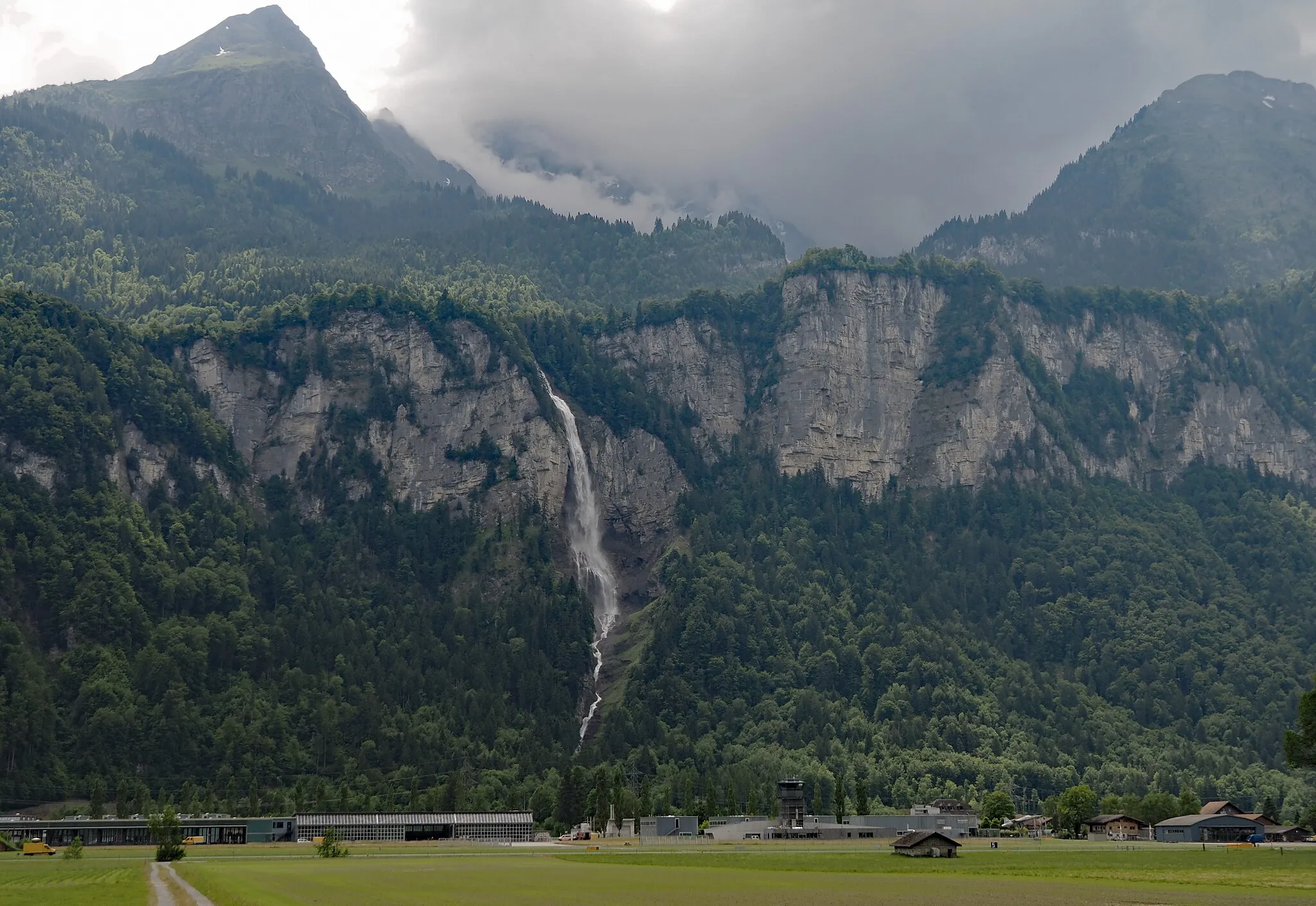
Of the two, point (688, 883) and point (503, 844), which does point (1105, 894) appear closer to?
point (688, 883)

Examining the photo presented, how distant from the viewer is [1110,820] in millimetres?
192875

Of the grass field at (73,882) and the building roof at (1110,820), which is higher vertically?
the building roof at (1110,820)

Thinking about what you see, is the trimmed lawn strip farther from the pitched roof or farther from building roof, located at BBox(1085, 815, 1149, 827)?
building roof, located at BBox(1085, 815, 1149, 827)

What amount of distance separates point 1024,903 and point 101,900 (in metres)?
56.1

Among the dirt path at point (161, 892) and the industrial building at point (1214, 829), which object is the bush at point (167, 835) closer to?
the dirt path at point (161, 892)

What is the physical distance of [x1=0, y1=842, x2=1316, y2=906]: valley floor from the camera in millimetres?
93062

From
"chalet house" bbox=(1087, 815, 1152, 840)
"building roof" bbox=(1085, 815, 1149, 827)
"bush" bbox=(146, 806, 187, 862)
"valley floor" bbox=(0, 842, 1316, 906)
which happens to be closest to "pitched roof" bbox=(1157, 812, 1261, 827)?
"chalet house" bbox=(1087, 815, 1152, 840)

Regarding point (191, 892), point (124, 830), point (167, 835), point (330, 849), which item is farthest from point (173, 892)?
point (124, 830)

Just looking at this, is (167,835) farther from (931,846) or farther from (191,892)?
(931,846)

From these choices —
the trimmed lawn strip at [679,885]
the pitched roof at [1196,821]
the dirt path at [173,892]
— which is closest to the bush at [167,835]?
the trimmed lawn strip at [679,885]

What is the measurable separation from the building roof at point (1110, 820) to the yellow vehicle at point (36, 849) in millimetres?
126410

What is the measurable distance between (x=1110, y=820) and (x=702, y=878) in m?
98.7

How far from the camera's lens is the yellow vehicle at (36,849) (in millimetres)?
162000

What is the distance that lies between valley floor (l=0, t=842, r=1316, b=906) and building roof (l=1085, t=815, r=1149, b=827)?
34216 mm
